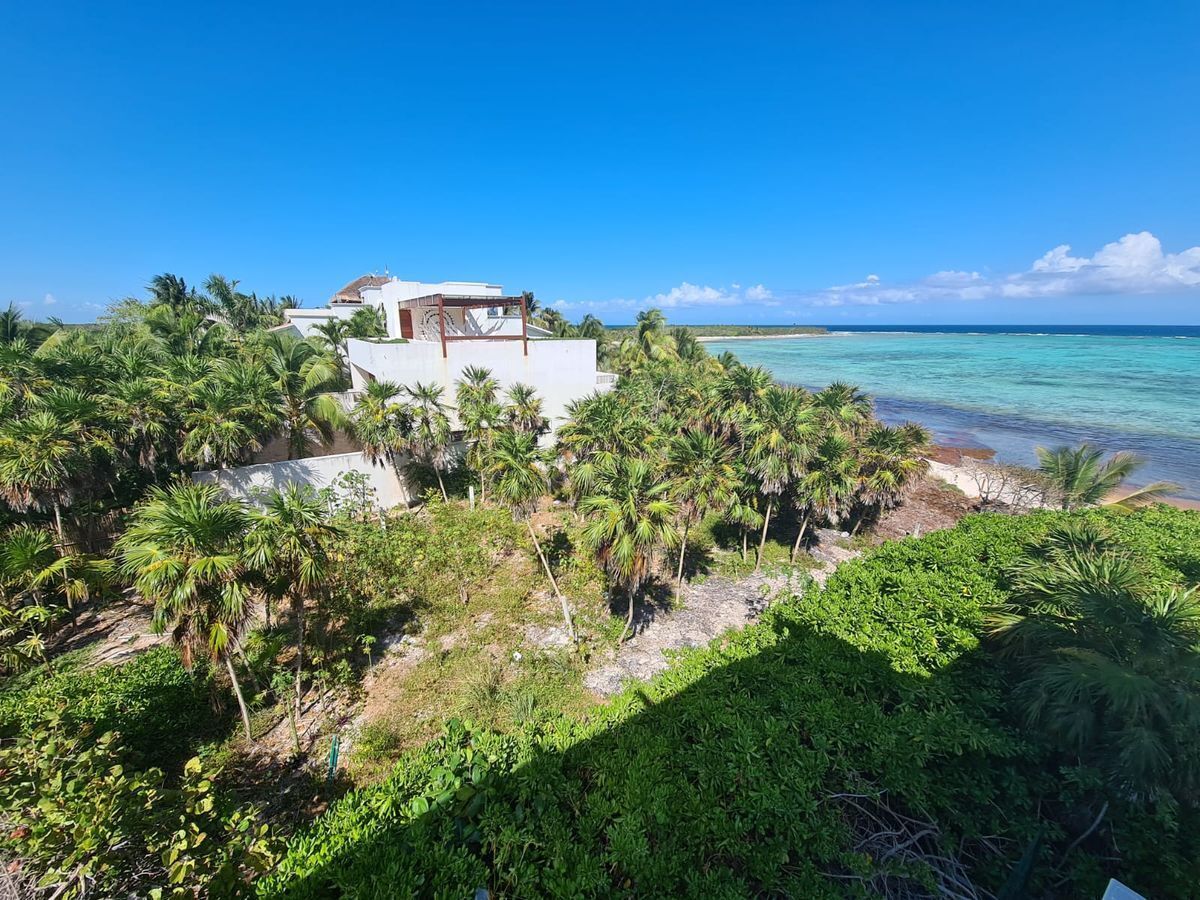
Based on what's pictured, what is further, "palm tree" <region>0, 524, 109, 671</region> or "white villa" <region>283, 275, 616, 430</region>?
"white villa" <region>283, 275, 616, 430</region>

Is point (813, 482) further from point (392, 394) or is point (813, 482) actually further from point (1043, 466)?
point (392, 394)

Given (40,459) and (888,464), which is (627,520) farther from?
(40,459)

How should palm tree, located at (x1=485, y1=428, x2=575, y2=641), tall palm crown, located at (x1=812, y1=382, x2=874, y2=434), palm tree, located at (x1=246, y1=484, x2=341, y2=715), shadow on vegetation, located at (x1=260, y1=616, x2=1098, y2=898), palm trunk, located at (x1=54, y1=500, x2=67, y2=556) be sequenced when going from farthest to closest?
tall palm crown, located at (x1=812, y1=382, x2=874, y2=434) → palm tree, located at (x1=485, y1=428, x2=575, y2=641) → palm trunk, located at (x1=54, y1=500, x2=67, y2=556) → palm tree, located at (x1=246, y1=484, x2=341, y2=715) → shadow on vegetation, located at (x1=260, y1=616, x2=1098, y2=898)

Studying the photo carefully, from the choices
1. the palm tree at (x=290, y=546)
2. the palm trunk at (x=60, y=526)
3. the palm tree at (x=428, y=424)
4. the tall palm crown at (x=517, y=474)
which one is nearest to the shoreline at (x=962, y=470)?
the tall palm crown at (x=517, y=474)

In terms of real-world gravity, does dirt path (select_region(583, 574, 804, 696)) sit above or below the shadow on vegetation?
below

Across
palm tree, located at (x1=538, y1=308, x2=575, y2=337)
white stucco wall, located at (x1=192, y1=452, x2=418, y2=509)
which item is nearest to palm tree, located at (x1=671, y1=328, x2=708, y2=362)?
palm tree, located at (x1=538, y1=308, x2=575, y2=337)

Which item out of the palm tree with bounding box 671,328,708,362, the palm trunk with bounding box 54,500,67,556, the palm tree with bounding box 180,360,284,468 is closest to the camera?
the palm trunk with bounding box 54,500,67,556

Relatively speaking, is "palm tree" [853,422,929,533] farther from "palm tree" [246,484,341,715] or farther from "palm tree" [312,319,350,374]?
"palm tree" [312,319,350,374]
